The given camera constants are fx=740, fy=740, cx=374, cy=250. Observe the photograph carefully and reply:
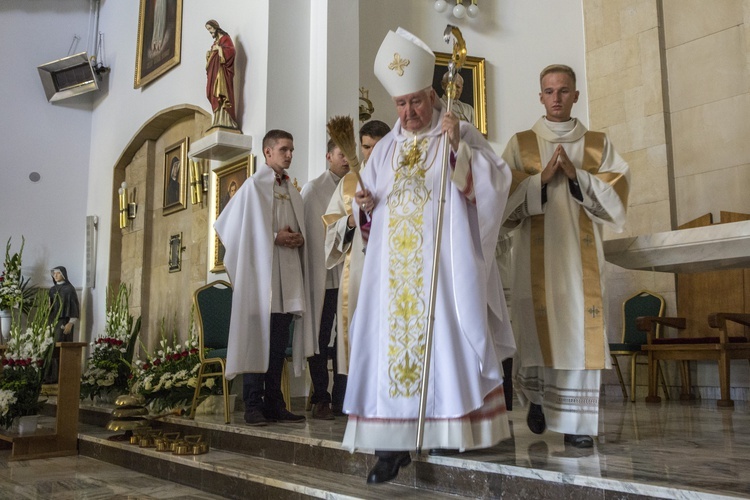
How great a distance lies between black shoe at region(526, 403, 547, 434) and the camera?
3.67 metres

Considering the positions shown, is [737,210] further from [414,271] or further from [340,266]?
[414,271]

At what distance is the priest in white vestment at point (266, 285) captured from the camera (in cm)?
484

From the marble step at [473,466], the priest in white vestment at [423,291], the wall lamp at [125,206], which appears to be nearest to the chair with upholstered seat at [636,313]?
the marble step at [473,466]

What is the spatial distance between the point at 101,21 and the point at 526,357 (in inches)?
445

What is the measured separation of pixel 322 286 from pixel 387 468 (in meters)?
2.22

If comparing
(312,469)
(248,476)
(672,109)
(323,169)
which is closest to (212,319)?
(323,169)

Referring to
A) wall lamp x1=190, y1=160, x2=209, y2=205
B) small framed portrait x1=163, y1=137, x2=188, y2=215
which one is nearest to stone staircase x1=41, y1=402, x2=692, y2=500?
wall lamp x1=190, y1=160, x2=209, y2=205

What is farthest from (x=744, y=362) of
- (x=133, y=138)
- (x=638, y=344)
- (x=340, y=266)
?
(x=133, y=138)

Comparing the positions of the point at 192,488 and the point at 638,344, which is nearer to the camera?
the point at 192,488

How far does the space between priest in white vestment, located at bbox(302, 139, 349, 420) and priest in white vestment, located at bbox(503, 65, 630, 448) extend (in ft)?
5.49

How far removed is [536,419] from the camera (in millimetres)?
3689

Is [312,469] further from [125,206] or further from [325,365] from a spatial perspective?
[125,206]

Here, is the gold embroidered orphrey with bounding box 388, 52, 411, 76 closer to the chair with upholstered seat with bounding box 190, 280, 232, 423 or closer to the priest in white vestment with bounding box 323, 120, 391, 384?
the priest in white vestment with bounding box 323, 120, 391, 384

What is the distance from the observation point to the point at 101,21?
41.0ft
